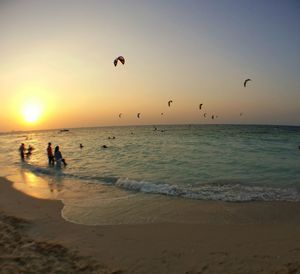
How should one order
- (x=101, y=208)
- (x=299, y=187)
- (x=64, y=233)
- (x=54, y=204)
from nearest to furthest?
(x=64, y=233) → (x=101, y=208) → (x=54, y=204) → (x=299, y=187)

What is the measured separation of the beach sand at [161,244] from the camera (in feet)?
20.7

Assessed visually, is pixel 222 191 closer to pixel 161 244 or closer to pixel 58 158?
pixel 161 244

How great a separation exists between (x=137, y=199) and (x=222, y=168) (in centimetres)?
946

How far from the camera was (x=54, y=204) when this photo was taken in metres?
12.0

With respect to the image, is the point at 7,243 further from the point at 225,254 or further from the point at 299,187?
the point at 299,187

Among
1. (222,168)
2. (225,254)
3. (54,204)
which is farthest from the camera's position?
(222,168)

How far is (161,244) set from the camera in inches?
301

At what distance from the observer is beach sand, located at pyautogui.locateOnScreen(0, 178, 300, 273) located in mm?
6316

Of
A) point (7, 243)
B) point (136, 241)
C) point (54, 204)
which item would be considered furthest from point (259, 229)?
point (54, 204)

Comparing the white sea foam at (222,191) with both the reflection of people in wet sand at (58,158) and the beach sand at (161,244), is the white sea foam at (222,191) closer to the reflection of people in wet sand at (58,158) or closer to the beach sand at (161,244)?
the beach sand at (161,244)

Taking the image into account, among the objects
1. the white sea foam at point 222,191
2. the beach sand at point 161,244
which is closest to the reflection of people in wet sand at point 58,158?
the white sea foam at point 222,191

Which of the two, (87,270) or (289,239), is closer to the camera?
(87,270)

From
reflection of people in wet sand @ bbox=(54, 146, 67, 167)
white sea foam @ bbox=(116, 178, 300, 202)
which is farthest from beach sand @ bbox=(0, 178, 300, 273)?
reflection of people in wet sand @ bbox=(54, 146, 67, 167)

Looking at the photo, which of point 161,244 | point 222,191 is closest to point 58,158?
point 222,191
